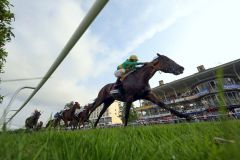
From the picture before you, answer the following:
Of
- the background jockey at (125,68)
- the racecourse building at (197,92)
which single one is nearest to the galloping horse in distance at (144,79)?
the background jockey at (125,68)

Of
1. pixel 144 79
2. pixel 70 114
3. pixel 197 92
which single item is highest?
pixel 197 92

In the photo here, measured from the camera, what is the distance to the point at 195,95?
34188mm

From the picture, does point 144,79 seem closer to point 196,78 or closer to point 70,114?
point 70,114

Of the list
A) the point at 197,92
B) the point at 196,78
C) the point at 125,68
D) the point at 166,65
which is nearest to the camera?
the point at 166,65

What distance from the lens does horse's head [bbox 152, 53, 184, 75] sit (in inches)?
315

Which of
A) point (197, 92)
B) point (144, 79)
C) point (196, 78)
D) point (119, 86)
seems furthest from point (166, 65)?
point (196, 78)

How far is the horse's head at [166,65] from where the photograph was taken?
8.00 meters

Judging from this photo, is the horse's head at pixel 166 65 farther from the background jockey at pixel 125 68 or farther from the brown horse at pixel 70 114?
the brown horse at pixel 70 114

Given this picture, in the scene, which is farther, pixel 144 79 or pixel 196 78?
pixel 196 78

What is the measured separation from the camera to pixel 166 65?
8.02 metres

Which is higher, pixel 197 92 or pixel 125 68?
pixel 197 92

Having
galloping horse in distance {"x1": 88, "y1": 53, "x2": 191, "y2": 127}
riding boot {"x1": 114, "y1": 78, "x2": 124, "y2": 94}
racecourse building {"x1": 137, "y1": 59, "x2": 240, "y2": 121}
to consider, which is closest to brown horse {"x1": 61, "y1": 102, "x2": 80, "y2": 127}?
riding boot {"x1": 114, "y1": 78, "x2": 124, "y2": 94}

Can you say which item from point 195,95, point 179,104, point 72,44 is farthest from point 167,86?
point 72,44

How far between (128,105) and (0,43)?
7.52 meters
